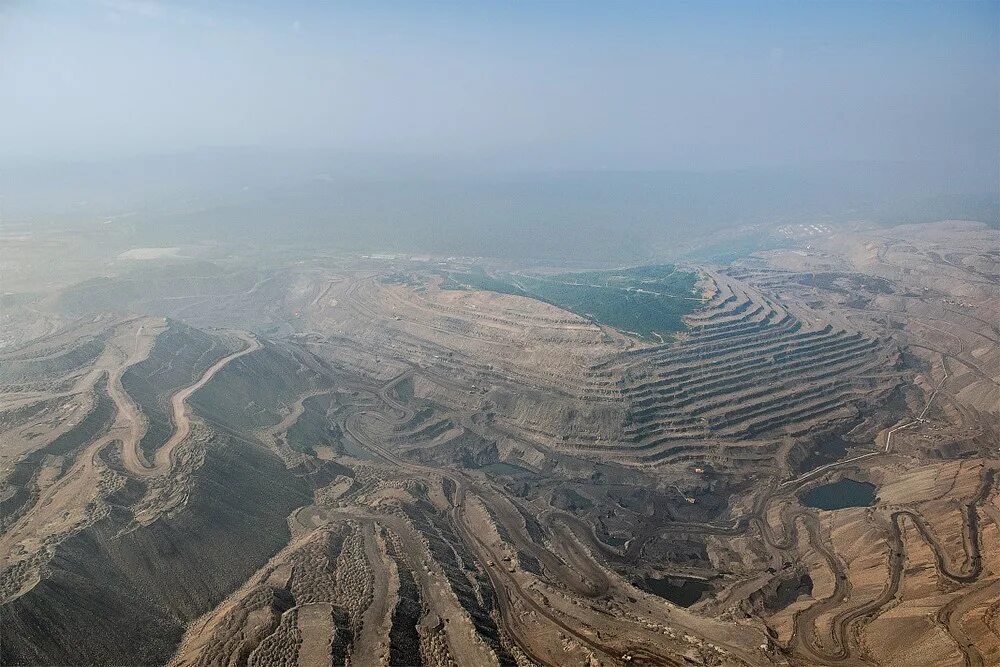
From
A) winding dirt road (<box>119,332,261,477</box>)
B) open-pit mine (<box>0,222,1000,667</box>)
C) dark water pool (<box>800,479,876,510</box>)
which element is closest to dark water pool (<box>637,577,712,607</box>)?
A: open-pit mine (<box>0,222,1000,667</box>)

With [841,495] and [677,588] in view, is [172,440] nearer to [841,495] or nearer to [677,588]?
[677,588]

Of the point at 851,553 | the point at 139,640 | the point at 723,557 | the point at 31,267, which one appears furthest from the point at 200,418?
the point at 31,267

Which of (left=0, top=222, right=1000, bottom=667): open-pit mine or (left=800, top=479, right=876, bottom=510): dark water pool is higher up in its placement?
(left=0, top=222, right=1000, bottom=667): open-pit mine

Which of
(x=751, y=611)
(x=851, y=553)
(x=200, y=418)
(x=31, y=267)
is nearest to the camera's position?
(x=751, y=611)

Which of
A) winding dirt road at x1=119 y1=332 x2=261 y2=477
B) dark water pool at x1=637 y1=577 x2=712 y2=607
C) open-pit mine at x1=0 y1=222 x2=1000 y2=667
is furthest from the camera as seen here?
winding dirt road at x1=119 y1=332 x2=261 y2=477

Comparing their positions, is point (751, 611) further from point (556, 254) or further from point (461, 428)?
point (556, 254)

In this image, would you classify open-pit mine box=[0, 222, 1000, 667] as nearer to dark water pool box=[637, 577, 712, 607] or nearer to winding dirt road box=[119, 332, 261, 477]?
dark water pool box=[637, 577, 712, 607]
